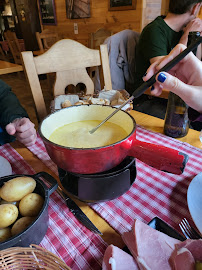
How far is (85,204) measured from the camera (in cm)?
50


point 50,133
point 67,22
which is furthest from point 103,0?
point 50,133

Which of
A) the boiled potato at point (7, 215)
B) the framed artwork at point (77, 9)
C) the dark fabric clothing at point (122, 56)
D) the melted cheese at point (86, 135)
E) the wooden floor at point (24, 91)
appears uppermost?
the framed artwork at point (77, 9)

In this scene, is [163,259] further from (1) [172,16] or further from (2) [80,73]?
(1) [172,16]

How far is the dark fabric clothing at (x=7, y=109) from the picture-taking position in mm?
844

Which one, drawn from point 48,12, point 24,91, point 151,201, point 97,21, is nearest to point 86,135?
point 151,201

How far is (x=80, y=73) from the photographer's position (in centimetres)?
117

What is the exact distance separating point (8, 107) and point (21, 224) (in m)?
0.64

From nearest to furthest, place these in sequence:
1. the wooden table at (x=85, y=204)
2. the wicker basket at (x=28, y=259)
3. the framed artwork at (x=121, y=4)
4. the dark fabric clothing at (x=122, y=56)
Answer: the wicker basket at (x=28, y=259), the wooden table at (x=85, y=204), the dark fabric clothing at (x=122, y=56), the framed artwork at (x=121, y=4)

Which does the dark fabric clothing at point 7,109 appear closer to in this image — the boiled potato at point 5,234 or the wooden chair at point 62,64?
the wooden chair at point 62,64

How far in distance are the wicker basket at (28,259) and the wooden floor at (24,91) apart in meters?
2.44

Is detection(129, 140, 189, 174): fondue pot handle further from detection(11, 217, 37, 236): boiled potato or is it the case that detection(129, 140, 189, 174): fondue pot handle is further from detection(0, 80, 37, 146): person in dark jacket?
detection(0, 80, 37, 146): person in dark jacket

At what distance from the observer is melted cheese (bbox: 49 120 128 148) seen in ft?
1.61

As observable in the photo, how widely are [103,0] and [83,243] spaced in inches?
134

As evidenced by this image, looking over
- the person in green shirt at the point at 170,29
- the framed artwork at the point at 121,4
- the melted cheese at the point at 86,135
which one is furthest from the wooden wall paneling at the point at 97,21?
the melted cheese at the point at 86,135
